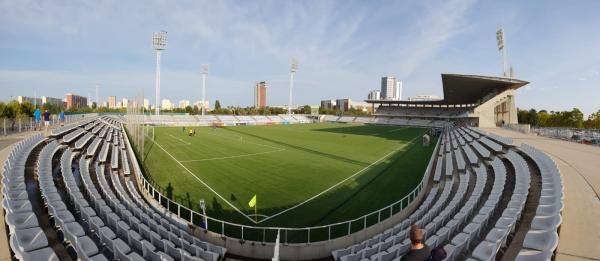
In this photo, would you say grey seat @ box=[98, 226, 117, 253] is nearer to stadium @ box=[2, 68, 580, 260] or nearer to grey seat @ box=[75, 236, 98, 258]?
stadium @ box=[2, 68, 580, 260]

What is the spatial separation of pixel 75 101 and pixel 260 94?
9933 centimetres

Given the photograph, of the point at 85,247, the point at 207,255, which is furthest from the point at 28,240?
the point at 207,255

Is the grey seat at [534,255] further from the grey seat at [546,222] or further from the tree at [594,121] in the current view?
the tree at [594,121]

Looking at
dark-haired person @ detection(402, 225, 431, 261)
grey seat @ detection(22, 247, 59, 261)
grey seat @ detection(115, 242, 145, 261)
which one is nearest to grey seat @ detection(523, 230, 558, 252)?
dark-haired person @ detection(402, 225, 431, 261)

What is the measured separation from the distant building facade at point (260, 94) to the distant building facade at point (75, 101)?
94.3 metres

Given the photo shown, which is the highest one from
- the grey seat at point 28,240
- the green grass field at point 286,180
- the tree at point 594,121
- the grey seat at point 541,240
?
the tree at point 594,121

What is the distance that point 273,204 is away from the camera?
12.5 meters

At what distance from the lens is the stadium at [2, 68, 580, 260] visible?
598 centimetres

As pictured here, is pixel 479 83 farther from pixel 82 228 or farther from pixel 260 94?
pixel 260 94

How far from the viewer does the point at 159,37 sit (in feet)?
172

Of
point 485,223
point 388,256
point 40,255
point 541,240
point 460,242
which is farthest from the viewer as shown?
point 485,223

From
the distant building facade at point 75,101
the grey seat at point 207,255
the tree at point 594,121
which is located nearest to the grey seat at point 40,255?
the grey seat at point 207,255

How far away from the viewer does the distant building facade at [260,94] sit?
621 feet

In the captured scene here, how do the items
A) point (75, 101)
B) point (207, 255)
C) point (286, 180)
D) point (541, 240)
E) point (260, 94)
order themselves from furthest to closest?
point (260, 94), point (75, 101), point (286, 180), point (207, 255), point (541, 240)
